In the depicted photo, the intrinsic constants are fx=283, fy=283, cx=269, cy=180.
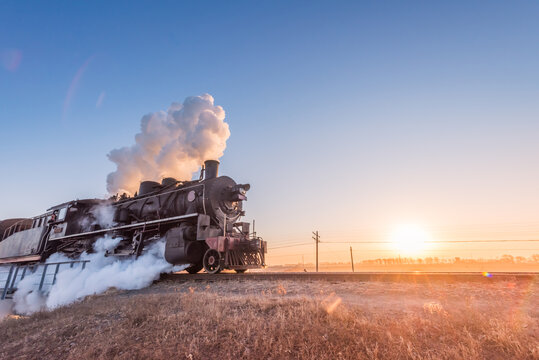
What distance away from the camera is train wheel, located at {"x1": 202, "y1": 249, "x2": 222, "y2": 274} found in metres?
9.94

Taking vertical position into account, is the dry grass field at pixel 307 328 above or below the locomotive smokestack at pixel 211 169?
below

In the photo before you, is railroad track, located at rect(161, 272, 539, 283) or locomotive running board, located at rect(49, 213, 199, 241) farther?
locomotive running board, located at rect(49, 213, 199, 241)

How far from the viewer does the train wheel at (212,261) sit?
9938mm

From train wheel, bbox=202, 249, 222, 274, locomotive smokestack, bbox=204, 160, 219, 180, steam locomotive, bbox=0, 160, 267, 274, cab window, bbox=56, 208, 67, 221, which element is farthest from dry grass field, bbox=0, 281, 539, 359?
cab window, bbox=56, 208, 67, 221

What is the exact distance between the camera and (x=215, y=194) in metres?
10.9

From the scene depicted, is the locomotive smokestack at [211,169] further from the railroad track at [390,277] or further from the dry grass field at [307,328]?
the dry grass field at [307,328]

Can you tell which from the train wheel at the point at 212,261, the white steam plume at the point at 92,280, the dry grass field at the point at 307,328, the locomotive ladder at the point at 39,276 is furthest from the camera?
the locomotive ladder at the point at 39,276

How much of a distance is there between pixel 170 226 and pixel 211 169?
112 inches

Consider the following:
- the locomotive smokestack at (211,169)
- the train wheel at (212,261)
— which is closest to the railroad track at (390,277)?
the train wheel at (212,261)

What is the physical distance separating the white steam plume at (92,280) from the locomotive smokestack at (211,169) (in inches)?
126

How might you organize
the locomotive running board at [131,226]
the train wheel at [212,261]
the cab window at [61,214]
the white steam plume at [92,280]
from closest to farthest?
the white steam plume at [92,280] → the train wheel at [212,261] → the locomotive running board at [131,226] → the cab window at [61,214]

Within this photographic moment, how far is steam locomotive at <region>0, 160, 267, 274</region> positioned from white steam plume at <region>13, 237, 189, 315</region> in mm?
561

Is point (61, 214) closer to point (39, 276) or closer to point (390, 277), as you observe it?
point (39, 276)

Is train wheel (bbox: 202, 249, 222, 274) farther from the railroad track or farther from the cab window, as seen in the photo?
the cab window
